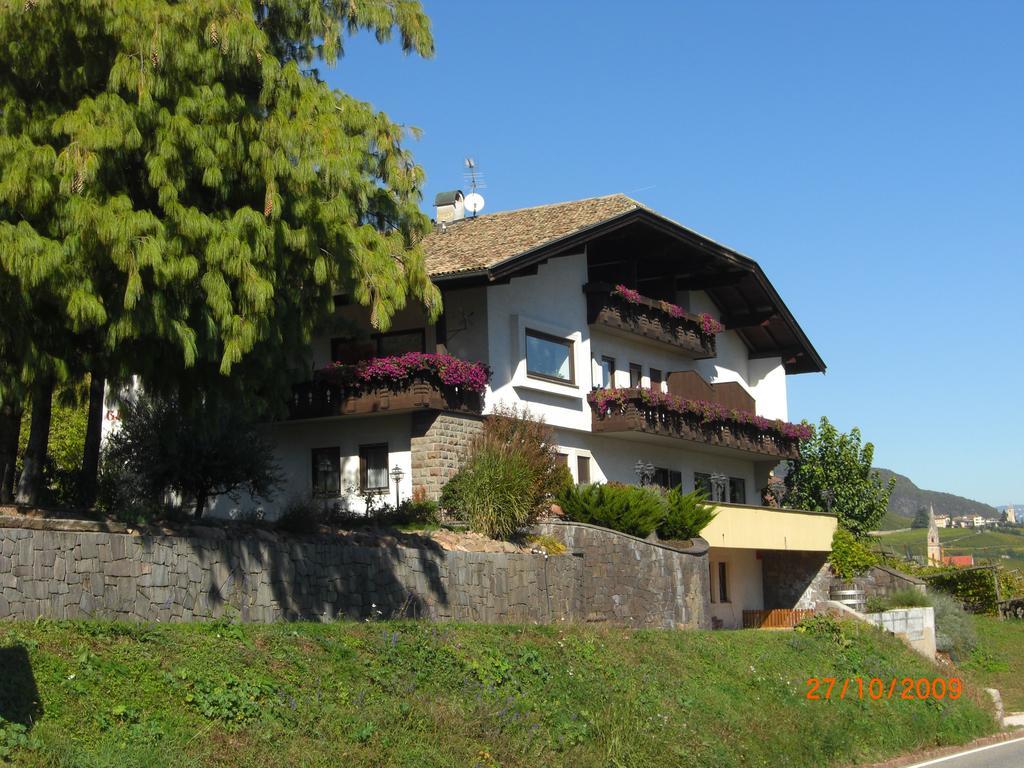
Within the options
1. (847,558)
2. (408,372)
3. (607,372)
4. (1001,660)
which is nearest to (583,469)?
(607,372)

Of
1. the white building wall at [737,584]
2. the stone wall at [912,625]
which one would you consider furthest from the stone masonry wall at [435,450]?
the stone wall at [912,625]

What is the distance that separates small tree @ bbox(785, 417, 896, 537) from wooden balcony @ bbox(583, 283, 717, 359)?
8.31 metres

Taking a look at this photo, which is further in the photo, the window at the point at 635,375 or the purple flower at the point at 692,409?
the window at the point at 635,375

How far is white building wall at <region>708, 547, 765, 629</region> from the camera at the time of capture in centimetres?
3584

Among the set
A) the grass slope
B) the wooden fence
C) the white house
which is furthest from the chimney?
the grass slope

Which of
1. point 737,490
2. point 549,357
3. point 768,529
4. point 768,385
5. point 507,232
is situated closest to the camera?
point 549,357

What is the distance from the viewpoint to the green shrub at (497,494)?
24609 mm

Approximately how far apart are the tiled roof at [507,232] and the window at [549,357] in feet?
7.60

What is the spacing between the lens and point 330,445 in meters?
28.9

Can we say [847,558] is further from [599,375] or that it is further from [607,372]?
[599,375]

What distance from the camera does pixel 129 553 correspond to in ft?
49.9

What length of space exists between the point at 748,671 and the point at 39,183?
13.4m

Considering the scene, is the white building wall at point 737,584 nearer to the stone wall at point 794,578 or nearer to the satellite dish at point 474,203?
the stone wall at point 794,578
